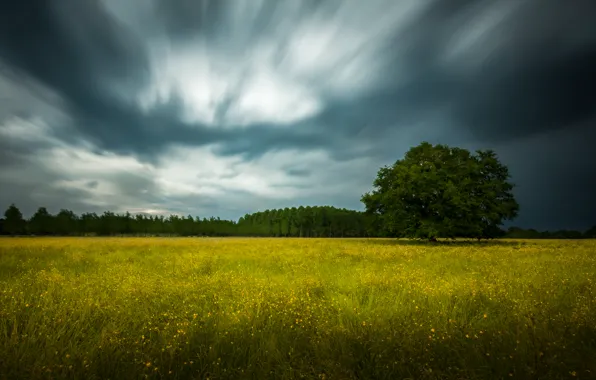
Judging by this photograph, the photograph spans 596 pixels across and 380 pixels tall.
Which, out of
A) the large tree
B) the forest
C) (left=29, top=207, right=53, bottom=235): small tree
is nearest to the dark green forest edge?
the large tree

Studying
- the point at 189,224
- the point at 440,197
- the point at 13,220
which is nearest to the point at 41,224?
the point at 13,220

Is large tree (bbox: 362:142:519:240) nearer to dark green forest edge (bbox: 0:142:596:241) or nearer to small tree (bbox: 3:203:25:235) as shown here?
dark green forest edge (bbox: 0:142:596:241)

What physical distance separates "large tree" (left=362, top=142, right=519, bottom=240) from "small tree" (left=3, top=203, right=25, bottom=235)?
12962 centimetres

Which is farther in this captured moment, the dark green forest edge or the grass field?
the dark green forest edge

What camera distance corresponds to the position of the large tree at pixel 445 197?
→ 119 ft

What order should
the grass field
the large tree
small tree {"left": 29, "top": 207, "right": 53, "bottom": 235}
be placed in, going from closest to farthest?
the grass field, the large tree, small tree {"left": 29, "top": 207, "right": 53, "bottom": 235}

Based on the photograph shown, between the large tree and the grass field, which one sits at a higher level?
the large tree

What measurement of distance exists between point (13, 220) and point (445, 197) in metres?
141

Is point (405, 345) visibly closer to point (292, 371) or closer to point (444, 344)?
point (444, 344)

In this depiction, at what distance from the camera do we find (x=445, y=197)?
3647 centimetres

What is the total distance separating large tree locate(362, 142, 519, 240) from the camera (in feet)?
119

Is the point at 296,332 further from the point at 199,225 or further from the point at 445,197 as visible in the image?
the point at 199,225

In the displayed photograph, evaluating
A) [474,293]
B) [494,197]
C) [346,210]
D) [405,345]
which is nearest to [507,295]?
[474,293]

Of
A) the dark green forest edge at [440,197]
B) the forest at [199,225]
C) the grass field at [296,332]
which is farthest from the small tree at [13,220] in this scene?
the grass field at [296,332]
